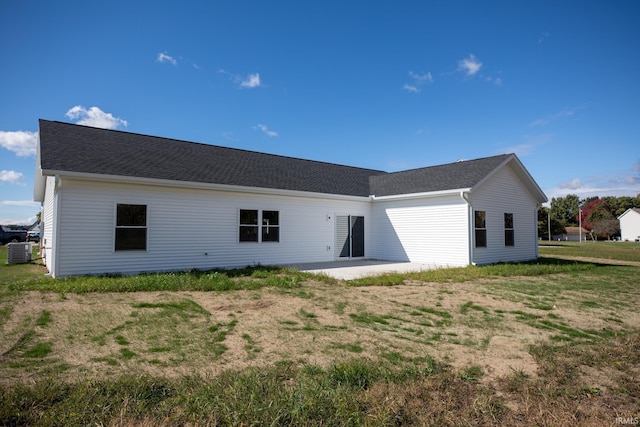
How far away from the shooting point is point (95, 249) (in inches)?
413

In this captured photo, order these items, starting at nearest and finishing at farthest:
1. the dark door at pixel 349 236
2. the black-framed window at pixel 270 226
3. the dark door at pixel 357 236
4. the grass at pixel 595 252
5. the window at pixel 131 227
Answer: the window at pixel 131 227, the black-framed window at pixel 270 226, the dark door at pixel 349 236, the dark door at pixel 357 236, the grass at pixel 595 252

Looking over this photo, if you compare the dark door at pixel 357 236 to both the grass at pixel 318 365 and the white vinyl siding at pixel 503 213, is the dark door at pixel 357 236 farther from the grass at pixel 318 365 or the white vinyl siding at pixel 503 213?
the grass at pixel 318 365

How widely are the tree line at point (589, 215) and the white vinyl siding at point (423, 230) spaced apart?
57522 millimetres

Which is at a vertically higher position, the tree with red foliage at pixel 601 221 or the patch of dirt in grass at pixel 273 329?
the tree with red foliage at pixel 601 221

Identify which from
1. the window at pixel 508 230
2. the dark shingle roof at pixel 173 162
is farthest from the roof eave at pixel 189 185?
the window at pixel 508 230

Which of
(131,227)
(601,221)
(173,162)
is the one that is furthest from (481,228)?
(601,221)

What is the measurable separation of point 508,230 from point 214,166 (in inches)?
542

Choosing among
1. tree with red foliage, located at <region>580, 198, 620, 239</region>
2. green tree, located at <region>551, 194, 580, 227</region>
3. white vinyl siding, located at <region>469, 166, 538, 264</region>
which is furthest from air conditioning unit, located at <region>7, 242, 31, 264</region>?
green tree, located at <region>551, 194, 580, 227</region>

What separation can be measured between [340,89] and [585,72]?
10.7 metres

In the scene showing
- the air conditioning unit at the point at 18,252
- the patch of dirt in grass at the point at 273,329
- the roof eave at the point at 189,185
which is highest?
the roof eave at the point at 189,185

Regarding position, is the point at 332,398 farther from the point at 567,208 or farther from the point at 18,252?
the point at 567,208

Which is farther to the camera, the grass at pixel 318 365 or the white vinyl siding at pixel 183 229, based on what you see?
the white vinyl siding at pixel 183 229

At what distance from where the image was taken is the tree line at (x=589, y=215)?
65375 mm

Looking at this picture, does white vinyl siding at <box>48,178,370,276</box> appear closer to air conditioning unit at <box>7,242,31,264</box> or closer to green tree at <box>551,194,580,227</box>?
air conditioning unit at <box>7,242,31,264</box>
